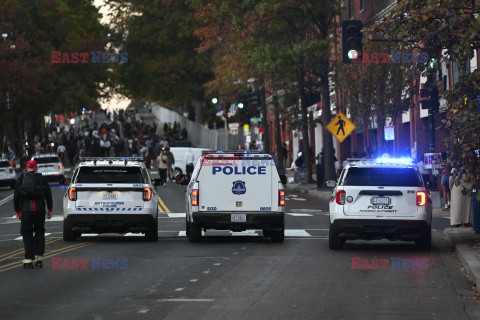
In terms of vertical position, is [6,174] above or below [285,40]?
below

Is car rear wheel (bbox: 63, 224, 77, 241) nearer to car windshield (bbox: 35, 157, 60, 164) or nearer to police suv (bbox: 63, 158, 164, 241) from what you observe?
police suv (bbox: 63, 158, 164, 241)

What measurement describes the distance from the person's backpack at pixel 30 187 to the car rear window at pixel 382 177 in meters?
5.75

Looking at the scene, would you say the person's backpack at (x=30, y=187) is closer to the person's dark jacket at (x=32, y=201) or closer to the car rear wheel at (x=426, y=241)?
the person's dark jacket at (x=32, y=201)

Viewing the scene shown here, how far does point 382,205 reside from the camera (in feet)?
66.5

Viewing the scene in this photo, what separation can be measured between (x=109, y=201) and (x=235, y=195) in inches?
105

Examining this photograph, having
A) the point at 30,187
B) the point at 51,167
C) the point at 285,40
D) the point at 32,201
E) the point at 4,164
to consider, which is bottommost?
the point at 32,201

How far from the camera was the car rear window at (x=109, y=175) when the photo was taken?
23.5m

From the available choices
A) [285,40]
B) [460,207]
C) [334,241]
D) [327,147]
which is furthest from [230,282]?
[285,40]

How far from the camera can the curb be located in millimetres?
15164

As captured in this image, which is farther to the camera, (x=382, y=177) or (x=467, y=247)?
(x=382, y=177)

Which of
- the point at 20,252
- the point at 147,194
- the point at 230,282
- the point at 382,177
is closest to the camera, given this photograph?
the point at 230,282

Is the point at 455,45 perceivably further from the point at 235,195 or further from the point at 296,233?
the point at 296,233

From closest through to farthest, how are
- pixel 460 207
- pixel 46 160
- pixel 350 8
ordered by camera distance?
1. pixel 460 207
2. pixel 350 8
3. pixel 46 160

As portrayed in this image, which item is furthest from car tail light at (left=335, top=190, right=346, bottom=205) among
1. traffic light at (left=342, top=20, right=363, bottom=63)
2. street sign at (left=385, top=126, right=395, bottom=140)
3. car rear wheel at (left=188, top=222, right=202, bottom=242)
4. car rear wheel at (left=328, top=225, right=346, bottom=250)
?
street sign at (left=385, top=126, right=395, bottom=140)
